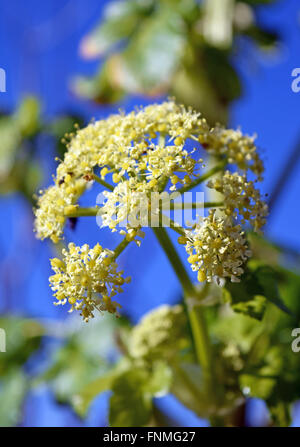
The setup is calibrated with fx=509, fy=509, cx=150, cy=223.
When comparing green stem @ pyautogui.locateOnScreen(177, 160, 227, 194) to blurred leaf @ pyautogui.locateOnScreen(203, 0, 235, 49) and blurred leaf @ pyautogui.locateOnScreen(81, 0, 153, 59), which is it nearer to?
blurred leaf @ pyautogui.locateOnScreen(203, 0, 235, 49)

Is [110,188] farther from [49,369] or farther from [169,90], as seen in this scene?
→ [169,90]

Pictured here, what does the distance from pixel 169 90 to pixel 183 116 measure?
4.31 ft

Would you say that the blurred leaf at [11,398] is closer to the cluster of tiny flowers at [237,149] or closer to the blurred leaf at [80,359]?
the blurred leaf at [80,359]

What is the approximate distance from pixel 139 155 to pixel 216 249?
19cm

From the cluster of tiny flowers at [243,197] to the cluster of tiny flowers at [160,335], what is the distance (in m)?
0.39

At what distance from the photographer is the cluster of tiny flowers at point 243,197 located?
31.0 inches

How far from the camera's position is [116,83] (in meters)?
2.15

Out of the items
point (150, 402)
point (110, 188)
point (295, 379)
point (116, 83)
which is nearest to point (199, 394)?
point (150, 402)

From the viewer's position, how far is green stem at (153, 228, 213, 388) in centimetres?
82

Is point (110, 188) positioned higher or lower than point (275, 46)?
lower

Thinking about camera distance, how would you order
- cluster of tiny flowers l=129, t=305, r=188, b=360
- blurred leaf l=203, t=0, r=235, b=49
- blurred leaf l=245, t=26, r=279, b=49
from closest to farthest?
1. cluster of tiny flowers l=129, t=305, r=188, b=360
2. blurred leaf l=203, t=0, r=235, b=49
3. blurred leaf l=245, t=26, r=279, b=49

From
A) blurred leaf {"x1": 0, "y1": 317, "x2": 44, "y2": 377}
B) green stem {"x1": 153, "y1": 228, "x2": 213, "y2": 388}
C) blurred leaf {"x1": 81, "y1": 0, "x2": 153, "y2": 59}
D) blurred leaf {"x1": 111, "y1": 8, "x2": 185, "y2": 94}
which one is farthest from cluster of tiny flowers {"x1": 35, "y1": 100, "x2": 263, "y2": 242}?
blurred leaf {"x1": 81, "y1": 0, "x2": 153, "y2": 59}

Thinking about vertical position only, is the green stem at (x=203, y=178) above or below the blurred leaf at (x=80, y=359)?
above

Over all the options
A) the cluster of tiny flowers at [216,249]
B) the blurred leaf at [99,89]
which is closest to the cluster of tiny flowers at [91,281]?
the cluster of tiny flowers at [216,249]
